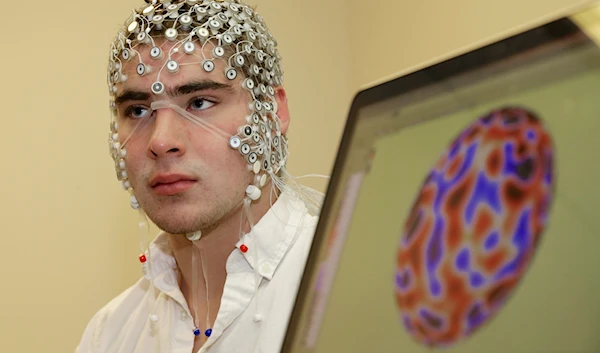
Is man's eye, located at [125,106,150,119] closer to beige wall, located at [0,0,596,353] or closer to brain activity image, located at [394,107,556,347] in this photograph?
beige wall, located at [0,0,596,353]

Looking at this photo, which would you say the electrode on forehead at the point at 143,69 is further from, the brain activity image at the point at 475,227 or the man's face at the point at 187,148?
the brain activity image at the point at 475,227

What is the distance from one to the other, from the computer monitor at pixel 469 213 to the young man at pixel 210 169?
1.94 feet

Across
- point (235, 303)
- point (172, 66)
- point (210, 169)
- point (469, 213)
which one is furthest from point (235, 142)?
point (469, 213)

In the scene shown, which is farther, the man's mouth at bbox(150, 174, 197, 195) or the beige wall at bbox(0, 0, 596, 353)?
the beige wall at bbox(0, 0, 596, 353)

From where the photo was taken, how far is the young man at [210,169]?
972mm

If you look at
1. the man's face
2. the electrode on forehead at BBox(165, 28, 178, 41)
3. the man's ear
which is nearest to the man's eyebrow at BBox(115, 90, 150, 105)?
the man's face

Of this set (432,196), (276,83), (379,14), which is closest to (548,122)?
(432,196)

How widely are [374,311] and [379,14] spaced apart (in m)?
1.30

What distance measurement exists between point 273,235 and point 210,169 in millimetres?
169

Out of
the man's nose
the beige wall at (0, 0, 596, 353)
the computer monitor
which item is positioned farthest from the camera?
the beige wall at (0, 0, 596, 353)

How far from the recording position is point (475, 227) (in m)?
0.31

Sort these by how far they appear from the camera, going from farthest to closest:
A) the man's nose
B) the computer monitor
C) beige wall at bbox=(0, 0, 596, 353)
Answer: beige wall at bbox=(0, 0, 596, 353)
the man's nose
the computer monitor

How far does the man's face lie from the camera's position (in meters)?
0.96

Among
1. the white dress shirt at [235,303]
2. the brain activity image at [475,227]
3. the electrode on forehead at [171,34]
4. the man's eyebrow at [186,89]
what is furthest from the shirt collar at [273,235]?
the brain activity image at [475,227]
